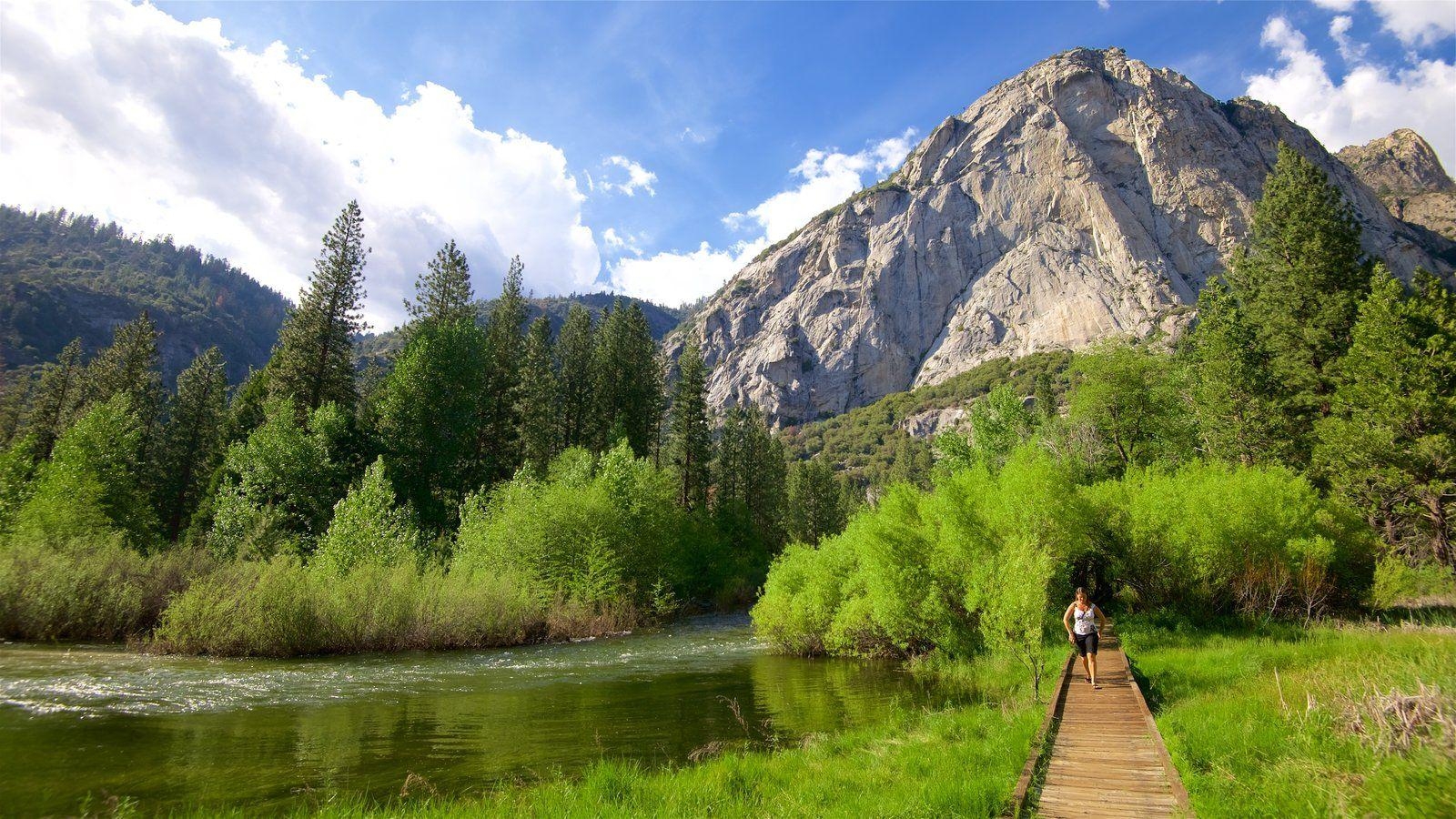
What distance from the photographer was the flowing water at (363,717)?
33.2 feet

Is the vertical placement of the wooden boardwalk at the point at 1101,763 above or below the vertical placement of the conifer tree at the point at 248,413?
below

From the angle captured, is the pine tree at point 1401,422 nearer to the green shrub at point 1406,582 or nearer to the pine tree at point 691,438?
the green shrub at point 1406,582

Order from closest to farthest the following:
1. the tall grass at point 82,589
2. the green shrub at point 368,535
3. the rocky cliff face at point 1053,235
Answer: the tall grass at point 82,589 → the green shrub at point 368,535 → the rocky cliff face at point 1053,235

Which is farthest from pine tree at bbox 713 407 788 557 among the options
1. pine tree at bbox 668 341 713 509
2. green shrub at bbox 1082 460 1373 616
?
green shrub at bbox 1082 460 1373 616

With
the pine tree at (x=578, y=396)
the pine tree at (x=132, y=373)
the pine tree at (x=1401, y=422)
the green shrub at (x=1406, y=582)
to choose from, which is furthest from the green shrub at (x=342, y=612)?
the pine tree at (x=132, y=373)

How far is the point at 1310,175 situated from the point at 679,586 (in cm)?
4633

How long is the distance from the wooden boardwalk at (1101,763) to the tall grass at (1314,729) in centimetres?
33

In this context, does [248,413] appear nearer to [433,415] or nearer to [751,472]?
[433,415]

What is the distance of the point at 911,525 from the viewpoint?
2244cm

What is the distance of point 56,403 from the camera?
51562 millimetres

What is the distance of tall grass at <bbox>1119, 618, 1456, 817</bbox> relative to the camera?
6359 millimetres

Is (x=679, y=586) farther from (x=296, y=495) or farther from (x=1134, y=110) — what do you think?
(x=1134, y=110)

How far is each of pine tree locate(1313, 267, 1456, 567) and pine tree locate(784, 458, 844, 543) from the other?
5926 centimetres

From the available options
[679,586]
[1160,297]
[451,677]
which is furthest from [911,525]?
[1160,297]
